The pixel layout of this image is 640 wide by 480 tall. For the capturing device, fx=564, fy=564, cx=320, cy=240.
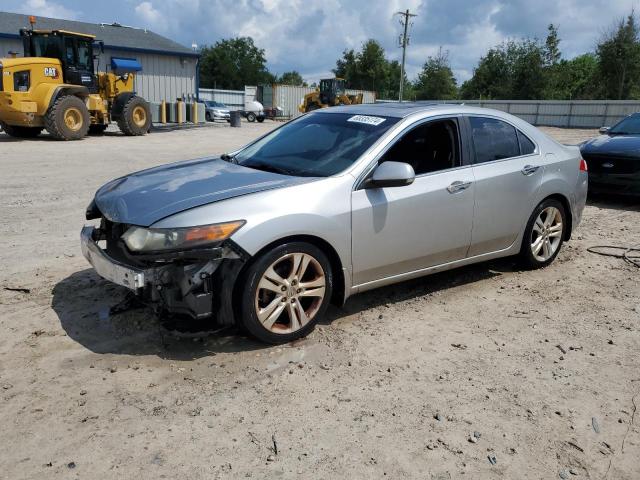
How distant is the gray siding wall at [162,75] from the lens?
33.8 metres

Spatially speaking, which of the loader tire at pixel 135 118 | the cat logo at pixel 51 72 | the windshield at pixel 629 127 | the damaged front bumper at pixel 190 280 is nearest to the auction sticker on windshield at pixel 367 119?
the damaged front bumper at pixel 190 280

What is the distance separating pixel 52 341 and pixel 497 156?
3778 mm

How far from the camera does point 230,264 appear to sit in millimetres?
3395

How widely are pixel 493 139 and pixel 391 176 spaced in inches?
60.8

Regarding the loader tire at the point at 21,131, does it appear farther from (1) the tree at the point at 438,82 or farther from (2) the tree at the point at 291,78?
(2) the tree at the point at 291,78

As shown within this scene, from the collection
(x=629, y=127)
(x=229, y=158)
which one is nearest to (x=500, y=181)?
(x=229, y=158)

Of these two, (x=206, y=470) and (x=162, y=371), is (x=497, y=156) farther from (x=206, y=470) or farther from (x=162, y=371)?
(x=206, y=470)

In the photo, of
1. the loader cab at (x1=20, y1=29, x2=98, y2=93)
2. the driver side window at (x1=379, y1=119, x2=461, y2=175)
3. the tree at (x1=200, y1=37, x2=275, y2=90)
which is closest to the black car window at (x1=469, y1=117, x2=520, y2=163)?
the driver side window at (x1=379, y1=119, x2=461, y2=175)

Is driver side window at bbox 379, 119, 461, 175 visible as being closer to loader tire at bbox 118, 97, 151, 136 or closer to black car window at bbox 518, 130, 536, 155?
black car window at bbox 518, 130, 536, 155

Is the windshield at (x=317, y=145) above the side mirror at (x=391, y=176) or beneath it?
above

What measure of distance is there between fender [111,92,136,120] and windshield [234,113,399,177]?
16.8 metres

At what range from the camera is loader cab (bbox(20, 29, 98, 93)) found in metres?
17.6

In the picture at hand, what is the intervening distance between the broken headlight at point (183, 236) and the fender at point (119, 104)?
18.3m

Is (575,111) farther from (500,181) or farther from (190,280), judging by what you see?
(190,280)
